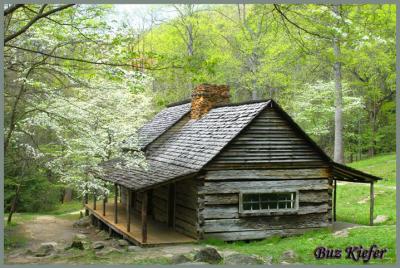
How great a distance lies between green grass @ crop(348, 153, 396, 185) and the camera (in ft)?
84.4

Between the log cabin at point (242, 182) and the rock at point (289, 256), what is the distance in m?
3.50

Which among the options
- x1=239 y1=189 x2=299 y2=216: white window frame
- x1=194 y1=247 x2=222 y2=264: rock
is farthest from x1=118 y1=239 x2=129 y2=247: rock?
x1=194 y1=247 x2=222 y2=264: rock

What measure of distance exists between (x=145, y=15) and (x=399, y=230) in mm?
36496

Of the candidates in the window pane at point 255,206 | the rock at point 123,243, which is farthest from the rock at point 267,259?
the rock at point 123,243

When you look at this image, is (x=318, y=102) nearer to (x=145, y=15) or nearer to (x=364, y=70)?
(x=364, y=70)

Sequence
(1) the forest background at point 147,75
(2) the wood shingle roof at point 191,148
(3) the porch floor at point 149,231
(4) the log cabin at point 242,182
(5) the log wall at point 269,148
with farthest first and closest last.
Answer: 1. (5) the log wall at point 269,148
2. (2) the wood shingle roof at point 191,148
3. (4) the log cabin at point 242,182
4. (3) the porch floor at point 149,231
5. (1) the forest background at point 147,75

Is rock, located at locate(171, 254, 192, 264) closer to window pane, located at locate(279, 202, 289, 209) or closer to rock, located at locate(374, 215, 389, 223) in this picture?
window pane, located at locate(279, 202, 289, 209)

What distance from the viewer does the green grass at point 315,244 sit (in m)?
11.2

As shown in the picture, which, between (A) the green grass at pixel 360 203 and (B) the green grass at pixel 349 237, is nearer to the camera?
(B) the green grass at pixel 349 237

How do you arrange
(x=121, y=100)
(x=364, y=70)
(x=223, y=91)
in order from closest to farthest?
(x=223, y=91)
(x=121, y=100)
(x=364, y=70)

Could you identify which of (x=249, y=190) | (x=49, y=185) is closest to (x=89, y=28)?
(x=249, y=190)

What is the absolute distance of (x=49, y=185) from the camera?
2569 centimetres

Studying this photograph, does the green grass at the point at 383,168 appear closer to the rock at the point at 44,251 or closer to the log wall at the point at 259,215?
the log wall at the point at 259,215

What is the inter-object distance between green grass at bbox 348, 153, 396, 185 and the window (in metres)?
11.2
